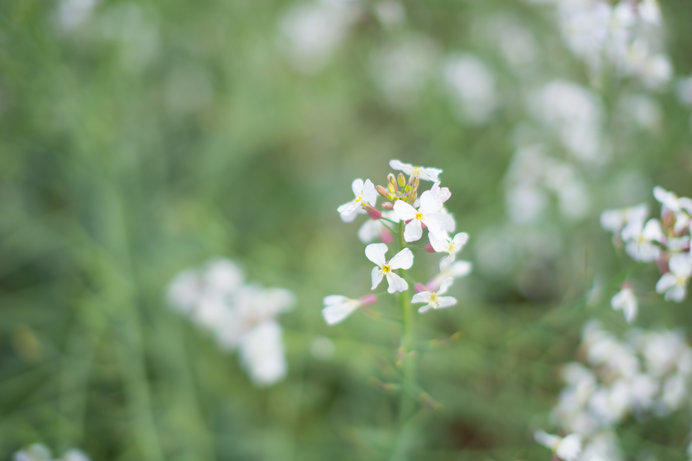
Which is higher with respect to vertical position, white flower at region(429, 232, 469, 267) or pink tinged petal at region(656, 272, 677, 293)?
pink tinged petal at region(656, 272, 677, 293)

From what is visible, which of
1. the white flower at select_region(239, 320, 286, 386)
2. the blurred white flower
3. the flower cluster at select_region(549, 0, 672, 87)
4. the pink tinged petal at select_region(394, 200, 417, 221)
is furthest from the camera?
the blurred white flower

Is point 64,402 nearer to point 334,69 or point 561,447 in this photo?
point 561,447

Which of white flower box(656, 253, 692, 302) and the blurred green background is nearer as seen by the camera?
white flower box(656, 253, 692, 302)

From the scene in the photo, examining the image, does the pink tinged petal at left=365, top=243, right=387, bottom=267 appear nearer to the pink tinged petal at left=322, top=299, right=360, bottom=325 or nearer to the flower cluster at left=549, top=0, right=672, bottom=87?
the pink tinged petal at left=322, top=299, right=360, bottom=325

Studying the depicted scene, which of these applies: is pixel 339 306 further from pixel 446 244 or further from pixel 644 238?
pixel 644 238

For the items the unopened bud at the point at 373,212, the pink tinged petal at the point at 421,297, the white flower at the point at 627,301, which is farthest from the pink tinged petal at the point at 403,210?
the white flower at the point at 627,301

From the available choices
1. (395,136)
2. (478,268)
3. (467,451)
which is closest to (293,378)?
(467,451)

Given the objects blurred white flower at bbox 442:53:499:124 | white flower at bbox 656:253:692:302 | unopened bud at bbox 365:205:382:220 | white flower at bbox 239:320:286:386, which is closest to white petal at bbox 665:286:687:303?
white flower at bbox 656:253:692:302
